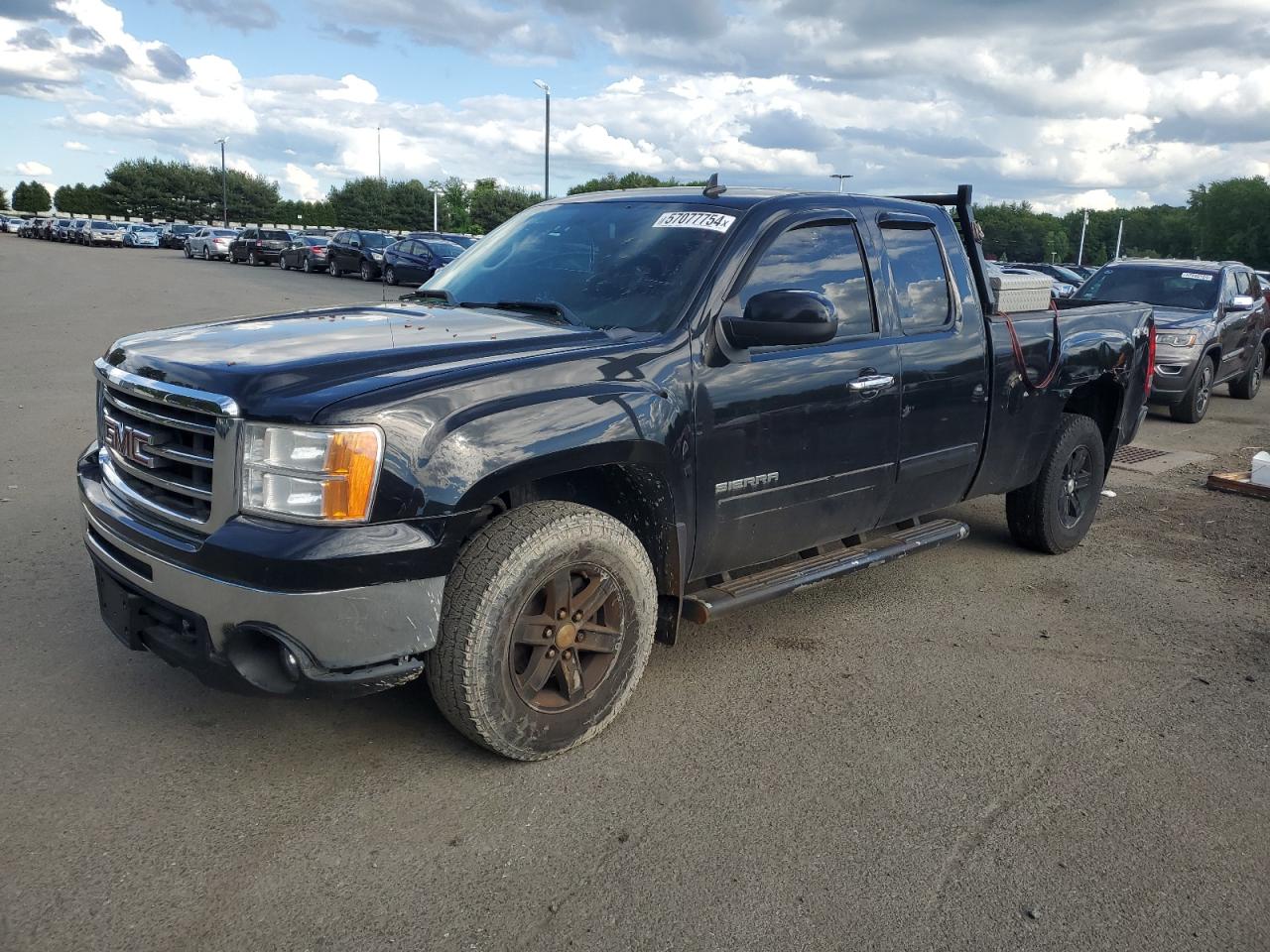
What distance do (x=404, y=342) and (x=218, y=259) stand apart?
4552 cm

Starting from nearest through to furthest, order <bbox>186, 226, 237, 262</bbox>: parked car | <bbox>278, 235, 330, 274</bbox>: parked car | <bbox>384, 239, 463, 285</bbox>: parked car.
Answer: <bbox>384, 239, 463, 285</bbox>: parked car, <bbox>278, 235, 330, 274</bbox>: parked car, <bbox>186, 226, 237, 262</bbox>: parked car

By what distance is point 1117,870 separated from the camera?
117 inches

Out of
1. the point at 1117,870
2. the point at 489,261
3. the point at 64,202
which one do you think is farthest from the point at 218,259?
the point at 64,202

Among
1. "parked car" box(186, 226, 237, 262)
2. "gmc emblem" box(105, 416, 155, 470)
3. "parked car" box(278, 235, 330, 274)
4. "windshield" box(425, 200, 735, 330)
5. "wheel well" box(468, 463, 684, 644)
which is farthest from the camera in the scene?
"parked car" box(186, 226, 237, 262)

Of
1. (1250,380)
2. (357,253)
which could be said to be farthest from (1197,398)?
(357,253)

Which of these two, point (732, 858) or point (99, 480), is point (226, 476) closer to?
point (99, 480)

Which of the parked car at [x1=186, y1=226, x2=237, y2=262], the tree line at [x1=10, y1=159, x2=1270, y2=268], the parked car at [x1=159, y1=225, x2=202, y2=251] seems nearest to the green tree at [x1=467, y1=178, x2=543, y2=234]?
the tree line at [x1=10, y1=159, x2=1270, y2=268]

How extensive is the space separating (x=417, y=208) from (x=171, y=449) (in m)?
100

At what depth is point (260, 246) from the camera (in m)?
39.8

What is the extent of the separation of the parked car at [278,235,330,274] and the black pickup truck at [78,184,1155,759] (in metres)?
32.0

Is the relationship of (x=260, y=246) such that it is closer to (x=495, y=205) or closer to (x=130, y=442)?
(x=130, y=442)

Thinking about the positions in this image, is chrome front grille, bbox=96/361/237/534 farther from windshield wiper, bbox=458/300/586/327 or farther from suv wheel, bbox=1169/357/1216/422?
suv wheel, bbox=1169/357/1216/422

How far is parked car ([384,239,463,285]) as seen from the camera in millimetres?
26719

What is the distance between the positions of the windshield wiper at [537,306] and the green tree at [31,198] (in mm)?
122534
